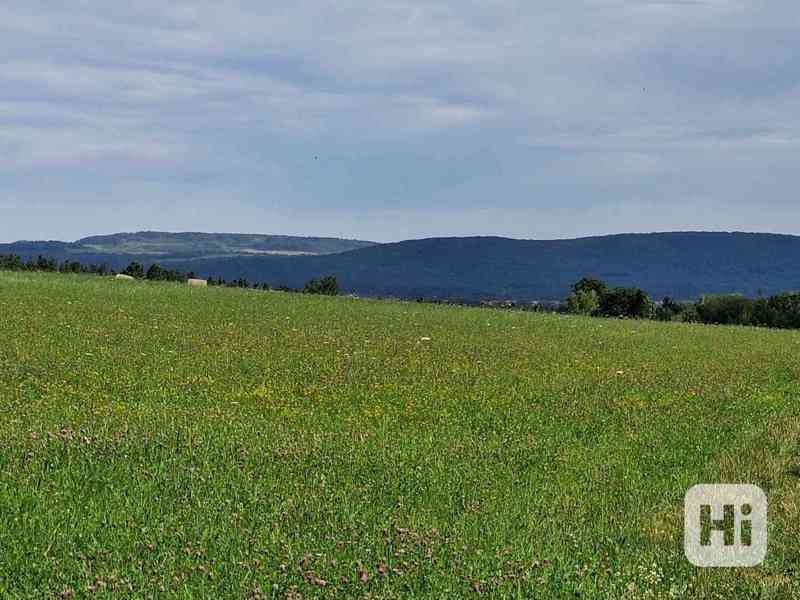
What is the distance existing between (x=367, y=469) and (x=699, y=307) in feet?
331

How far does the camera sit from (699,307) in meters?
106

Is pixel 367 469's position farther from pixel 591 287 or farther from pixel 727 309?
pixel 591 287

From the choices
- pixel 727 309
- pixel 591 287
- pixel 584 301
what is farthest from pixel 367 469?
pixel 591 287

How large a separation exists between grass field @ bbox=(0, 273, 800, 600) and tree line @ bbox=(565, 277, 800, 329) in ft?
226

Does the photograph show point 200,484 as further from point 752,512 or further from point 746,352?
point 746,352

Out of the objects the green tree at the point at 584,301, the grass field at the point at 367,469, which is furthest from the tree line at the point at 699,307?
the grass field at the point at 367,469

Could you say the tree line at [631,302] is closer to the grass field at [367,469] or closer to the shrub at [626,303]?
the shrub at [626,303]

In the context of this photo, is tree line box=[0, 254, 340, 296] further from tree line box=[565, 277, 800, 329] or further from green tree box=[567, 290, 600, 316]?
tree line box=[565, 277, 800, 329]

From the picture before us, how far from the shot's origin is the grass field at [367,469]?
326 inches

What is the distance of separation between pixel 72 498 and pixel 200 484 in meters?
1.47

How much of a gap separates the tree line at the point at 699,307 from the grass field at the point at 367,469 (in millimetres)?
68846

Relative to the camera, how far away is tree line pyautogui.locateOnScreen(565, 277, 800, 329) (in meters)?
94.3

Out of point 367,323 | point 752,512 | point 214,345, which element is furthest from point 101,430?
point 367,323

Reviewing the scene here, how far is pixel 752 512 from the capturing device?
10953mm
